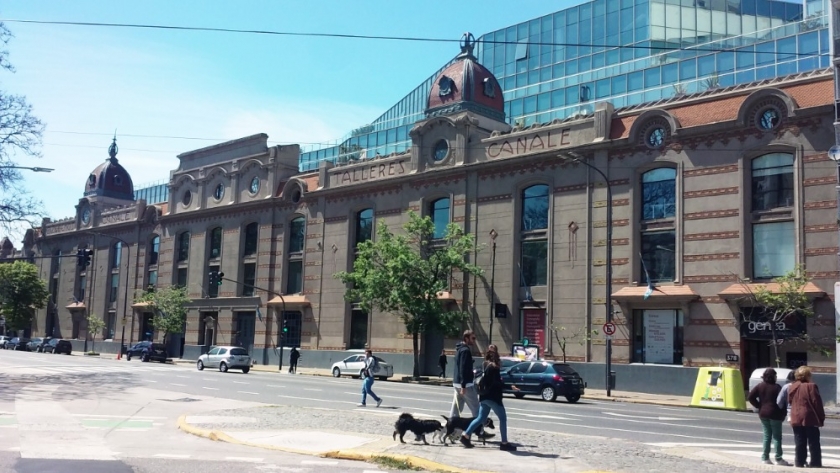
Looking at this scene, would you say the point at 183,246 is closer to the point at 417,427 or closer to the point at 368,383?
the point at 368,383

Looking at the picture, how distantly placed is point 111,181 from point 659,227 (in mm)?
57273

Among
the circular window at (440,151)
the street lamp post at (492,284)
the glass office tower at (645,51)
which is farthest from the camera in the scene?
the glass office tower at (645,51)

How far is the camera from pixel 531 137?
38.8 metres

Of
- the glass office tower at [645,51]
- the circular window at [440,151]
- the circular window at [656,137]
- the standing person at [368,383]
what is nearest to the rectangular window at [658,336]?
the circular window at [656,137]

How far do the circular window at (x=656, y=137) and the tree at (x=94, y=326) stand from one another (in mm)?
51481

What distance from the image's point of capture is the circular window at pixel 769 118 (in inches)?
1223

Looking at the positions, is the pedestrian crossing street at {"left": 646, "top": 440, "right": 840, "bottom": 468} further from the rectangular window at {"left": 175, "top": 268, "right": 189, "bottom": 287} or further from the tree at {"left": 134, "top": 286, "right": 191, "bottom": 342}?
the rectangular window at {"left": 175, "top": 268, "right": 189, "bottom": 287}

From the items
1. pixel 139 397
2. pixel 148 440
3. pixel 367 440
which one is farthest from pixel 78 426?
pixel 139 397

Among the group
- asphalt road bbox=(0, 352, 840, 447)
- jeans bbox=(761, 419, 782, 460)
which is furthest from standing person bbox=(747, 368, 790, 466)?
asphalt road bbox=(0, 352, 840, 447)

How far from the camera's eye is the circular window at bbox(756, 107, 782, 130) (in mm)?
31062

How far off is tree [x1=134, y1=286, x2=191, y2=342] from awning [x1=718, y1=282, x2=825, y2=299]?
131ft

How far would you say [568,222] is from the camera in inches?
1452

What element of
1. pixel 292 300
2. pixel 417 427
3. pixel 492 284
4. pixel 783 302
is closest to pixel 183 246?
pixel 292 300

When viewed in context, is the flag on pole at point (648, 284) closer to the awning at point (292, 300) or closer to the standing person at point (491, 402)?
the standing person at point (491, 402)
